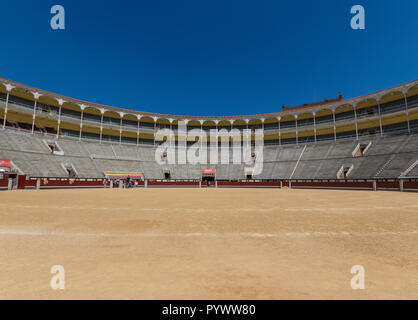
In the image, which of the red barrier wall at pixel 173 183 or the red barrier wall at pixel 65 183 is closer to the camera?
the red barrier wall at pixel 65 183

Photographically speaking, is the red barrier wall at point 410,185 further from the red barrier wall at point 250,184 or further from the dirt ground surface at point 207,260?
the dirt ground surface at point 207,260

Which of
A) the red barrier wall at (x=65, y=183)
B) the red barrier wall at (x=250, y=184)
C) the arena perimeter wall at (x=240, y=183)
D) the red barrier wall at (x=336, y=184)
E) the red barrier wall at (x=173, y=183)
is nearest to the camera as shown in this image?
the arena perimeter wall at (x=240, y=183)

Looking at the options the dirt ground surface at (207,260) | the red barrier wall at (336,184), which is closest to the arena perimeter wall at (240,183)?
the red barrier wall at (336,184)

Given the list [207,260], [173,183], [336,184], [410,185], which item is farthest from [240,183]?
[207,260]

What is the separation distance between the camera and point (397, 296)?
1.92 metres

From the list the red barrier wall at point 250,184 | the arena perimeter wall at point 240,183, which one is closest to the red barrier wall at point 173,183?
the arena perimeter wall at point 240,183

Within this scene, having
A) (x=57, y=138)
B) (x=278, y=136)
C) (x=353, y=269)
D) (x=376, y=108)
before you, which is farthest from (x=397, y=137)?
(x=57, y=138)

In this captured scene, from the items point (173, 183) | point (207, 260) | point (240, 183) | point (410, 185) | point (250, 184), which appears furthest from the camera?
point (173, 183)

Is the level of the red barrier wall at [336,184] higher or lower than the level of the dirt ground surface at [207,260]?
higher

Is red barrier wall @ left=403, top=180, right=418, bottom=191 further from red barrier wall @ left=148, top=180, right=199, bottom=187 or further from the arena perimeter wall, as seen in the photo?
red barrier wall @ left=148, top=180, right=199, bottom=187

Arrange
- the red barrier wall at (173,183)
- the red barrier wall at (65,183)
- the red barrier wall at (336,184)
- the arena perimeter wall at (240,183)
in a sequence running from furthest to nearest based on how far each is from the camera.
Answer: the red barrier wall at (173,183), the red barrier wall at (336,184), the red barrier wall at (65,183), the arena perimeter wall at (240,183)

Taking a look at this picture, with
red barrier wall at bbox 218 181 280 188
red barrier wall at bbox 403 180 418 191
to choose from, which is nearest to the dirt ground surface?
red barrier wall at bbox 403 180 418 191

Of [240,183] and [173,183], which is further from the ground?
[240,183]

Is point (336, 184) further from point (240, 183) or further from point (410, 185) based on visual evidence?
point (240, 183)
